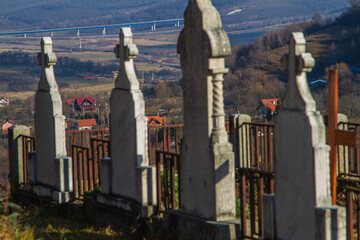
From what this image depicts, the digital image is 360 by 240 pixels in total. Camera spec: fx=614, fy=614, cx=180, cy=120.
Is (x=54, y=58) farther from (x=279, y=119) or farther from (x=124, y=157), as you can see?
(x=279, y=119)

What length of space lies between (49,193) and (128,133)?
2.39m

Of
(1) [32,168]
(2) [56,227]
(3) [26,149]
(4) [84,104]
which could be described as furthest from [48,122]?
(4) [84,104]

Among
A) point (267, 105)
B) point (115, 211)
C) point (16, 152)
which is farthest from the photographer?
point (267, 105)

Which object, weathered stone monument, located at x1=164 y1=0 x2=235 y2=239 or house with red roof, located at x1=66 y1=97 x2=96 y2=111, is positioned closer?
weathered stone monument, located at x1=164 y1=0 x2=235 y2=239

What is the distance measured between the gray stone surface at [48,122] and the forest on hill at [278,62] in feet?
200

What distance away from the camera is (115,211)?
851cm

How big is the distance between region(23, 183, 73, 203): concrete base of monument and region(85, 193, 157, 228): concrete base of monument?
533mm

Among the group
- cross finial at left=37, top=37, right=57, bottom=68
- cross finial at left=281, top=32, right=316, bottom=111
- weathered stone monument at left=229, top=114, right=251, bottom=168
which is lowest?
weathered stone monument at left=229, top=114, right=251, bottom=168

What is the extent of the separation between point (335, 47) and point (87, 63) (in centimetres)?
6807

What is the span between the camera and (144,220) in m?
7.96

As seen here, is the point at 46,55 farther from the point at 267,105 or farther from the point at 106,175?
the point at 267,105

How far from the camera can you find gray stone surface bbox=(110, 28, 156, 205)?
805cm

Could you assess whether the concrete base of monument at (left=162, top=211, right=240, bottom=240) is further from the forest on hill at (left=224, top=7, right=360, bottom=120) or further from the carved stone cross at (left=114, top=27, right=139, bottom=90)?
the forest on hill at (left=224, top=7, right=360, bottom=120)

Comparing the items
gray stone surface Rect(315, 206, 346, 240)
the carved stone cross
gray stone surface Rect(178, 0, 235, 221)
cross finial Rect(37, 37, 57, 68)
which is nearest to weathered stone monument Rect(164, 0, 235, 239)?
gray stone surface Rect(178, 0, 235, 221)
